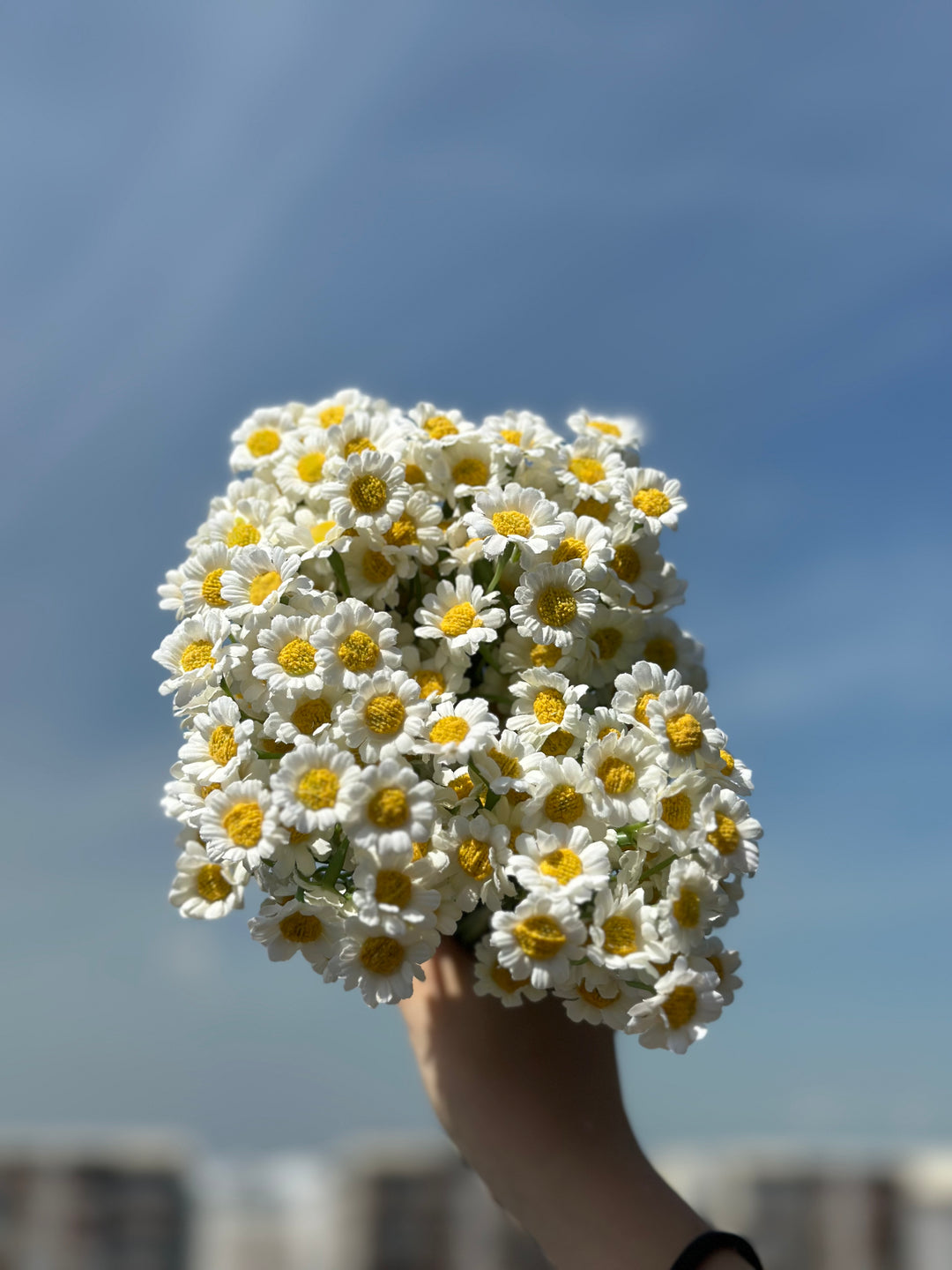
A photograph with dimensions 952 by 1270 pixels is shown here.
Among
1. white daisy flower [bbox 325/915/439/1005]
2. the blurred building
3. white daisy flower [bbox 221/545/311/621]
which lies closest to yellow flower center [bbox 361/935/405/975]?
white daisy flower [bbox 325/915/439/1005]

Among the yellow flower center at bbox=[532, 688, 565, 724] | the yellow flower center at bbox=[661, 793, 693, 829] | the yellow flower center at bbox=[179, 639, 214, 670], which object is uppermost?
the yellow flower center at bbox=[179, 639, 214, 670]

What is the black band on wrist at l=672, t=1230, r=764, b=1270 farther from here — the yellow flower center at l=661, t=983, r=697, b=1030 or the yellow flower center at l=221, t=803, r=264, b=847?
the yellow flower center at l=221, t=803, r=264, b=847

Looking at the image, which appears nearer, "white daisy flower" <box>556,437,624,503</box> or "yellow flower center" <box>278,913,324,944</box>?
"yellow flower center" <box>278,913,324,944</box>

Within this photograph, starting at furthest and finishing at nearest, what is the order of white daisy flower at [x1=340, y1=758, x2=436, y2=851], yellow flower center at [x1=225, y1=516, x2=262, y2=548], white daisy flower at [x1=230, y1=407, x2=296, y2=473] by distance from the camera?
white daisy flower at [x1=230, y1=407, x2=296, y2=473] < yellow flower center at [x1=225, y1=516, x2=262, y2=548] < white daisy flower at [x1=340, y1=758, x2=436, y2=851]

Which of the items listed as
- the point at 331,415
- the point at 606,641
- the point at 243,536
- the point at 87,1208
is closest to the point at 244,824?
the point at 243,536

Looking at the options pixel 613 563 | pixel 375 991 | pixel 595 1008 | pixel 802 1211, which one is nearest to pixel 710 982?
pixel 595 1008

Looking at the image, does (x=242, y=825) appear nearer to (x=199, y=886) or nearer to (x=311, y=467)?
(x=199, y=886)
